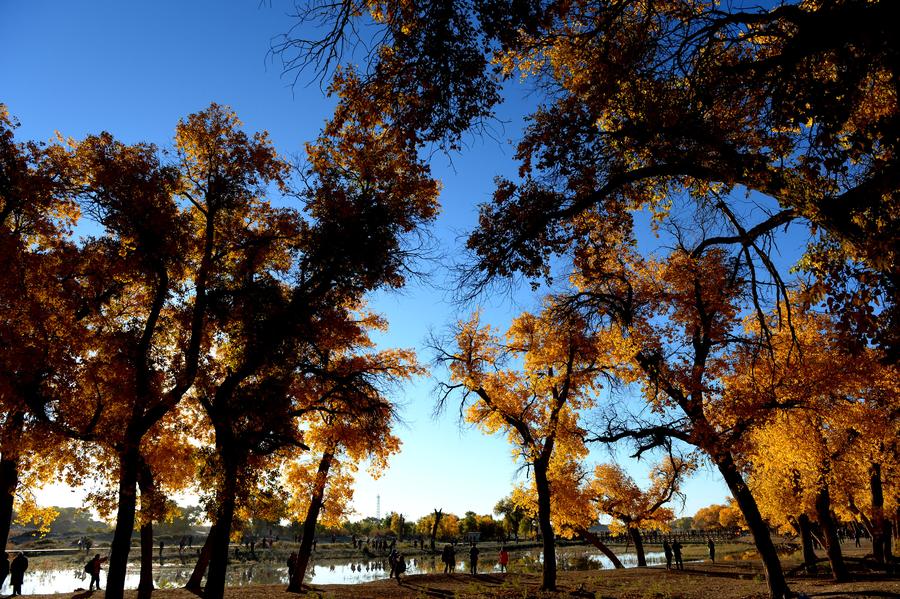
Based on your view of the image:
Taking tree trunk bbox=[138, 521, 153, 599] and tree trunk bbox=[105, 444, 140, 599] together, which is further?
tree trunk bbox=[138, 521, 153, 599]

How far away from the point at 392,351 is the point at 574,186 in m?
18.8

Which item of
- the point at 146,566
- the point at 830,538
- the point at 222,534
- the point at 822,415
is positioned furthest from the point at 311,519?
the point at 830,538

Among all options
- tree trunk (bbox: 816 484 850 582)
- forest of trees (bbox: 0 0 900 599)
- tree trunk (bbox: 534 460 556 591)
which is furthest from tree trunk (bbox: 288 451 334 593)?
tree trunk (bbox: 816 484 850 582)

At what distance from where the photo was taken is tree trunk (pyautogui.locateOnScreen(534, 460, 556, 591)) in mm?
20266

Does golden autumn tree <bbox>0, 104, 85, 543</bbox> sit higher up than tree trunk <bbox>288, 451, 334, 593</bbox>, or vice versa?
golden autumn tree <bbox>0, 104, 85, 543</bbox>

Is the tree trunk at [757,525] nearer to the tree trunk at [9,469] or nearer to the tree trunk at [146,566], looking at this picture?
the tree trunk at [146,566]

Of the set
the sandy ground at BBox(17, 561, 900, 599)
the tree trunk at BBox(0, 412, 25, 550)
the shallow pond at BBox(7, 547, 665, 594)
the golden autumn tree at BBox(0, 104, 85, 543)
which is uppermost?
the golden autumn tree at BBox(0, 104, 85, 543)

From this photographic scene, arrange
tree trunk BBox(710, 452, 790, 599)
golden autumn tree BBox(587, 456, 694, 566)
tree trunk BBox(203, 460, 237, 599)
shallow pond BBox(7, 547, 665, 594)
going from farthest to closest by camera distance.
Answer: golden autumn tree BBox(587, 456, 694, 566)
shallow pond BBox(7, 547, 665, 594)
tree trunk BBox(710, 452, 790, 599)
tree trunk BBox(203, 460, 237, 599)

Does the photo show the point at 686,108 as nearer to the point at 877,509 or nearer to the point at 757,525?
the point at 757,525

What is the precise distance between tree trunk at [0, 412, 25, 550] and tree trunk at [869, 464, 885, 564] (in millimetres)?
31180

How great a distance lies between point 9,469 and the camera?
1509cm

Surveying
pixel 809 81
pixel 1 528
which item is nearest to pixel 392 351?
pixel 1 528

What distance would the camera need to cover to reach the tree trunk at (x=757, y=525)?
49.1ft

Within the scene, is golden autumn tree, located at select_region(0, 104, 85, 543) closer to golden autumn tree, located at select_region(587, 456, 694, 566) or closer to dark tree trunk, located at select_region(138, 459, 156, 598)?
dark tree trunk, located at select_region(138, 459, 156, 598)
